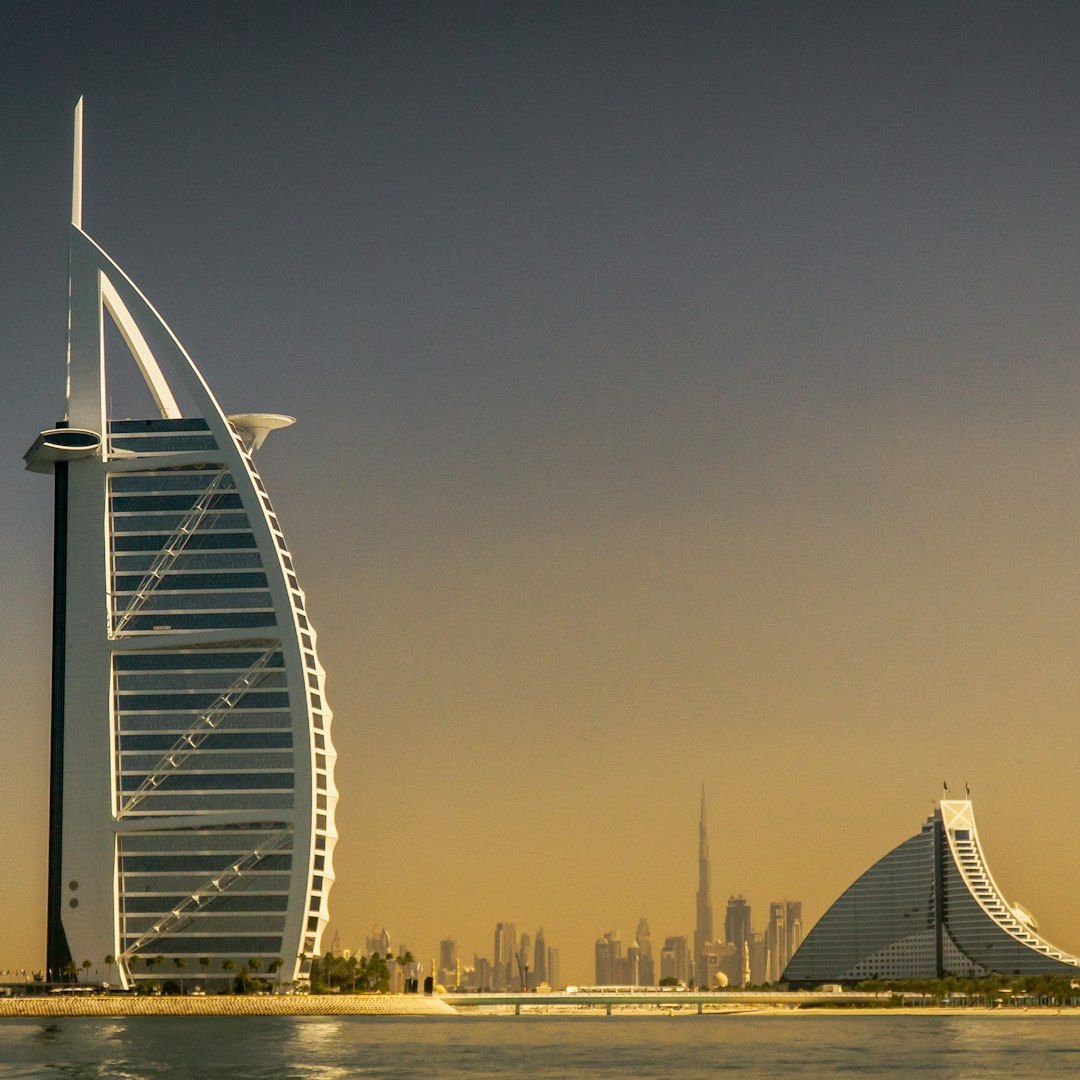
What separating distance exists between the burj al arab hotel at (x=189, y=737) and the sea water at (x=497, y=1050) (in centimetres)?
973

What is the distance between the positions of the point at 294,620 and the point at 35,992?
36.1 metres

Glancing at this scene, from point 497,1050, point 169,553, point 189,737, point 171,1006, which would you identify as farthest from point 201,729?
point 497,1050

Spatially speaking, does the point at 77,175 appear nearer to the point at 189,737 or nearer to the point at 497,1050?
the point at 189,737

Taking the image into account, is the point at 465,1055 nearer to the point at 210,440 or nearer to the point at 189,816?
the point at 189,816

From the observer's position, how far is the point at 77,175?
181625 mm

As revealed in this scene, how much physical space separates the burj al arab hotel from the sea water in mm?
9726

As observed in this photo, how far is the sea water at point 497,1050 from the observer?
3903 inches

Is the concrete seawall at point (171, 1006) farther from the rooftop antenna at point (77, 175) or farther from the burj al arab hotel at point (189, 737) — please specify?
the rooftop antenna at point (77, 175)

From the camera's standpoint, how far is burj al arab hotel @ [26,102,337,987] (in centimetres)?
16488

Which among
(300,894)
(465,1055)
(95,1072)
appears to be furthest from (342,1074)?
(300,894)

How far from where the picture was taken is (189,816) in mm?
165250

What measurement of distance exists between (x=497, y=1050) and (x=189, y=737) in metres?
53.1

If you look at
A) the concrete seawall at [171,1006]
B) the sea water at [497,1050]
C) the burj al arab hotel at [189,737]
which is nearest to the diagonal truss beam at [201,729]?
the burj al arab hotel at [189,737]

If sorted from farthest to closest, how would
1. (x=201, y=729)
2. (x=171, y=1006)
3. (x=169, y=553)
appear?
1. (x=169, y=553)
2. (x=201, y=729)
3. (x=171, y=1006)
